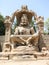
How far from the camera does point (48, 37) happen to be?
13281 mm

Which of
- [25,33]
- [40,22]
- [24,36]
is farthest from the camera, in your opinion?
[40,22]

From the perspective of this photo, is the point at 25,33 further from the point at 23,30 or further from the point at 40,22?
the point at 40,22

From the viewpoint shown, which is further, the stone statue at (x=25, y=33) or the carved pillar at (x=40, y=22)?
the carved pillar at (x=40, y=22)

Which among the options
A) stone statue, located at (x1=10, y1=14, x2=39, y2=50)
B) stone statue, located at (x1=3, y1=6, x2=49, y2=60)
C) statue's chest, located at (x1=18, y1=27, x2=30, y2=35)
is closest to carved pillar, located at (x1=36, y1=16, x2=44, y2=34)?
stone statue, located at (x1=3, y1=6, x2=49, y2=60)

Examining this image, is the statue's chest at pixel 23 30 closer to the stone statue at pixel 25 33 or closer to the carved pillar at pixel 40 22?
the stone statue at pixel 25 33

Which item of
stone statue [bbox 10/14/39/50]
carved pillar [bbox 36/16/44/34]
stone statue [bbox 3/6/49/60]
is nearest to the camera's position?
stone statue [bbox 3/6/49/60]

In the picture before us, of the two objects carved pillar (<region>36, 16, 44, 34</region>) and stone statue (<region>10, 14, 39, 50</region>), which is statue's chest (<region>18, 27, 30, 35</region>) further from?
carved pillar (<region>36, 16, 44, 34</region>)

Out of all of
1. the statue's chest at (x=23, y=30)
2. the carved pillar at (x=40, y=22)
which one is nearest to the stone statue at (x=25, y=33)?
the statue's chest at (x=23, y=30)

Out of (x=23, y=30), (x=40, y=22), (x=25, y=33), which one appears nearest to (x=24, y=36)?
(x=25, y=33)

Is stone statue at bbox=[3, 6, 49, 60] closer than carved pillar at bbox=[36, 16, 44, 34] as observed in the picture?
Yes

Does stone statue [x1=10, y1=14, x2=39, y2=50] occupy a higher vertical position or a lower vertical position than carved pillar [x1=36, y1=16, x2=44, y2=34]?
lower

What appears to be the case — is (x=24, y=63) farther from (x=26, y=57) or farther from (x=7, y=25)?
(x=7, y=25)

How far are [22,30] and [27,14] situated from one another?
1.46 m

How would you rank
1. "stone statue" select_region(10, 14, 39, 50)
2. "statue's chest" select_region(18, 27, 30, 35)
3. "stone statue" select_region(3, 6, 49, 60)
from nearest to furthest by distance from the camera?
"stone statue" select_region(3, 6, 49, 60)
"stone statue" select_region(10, 14, 39, 50)
"statue's chest" select_region(18, 27, 30, 35)
